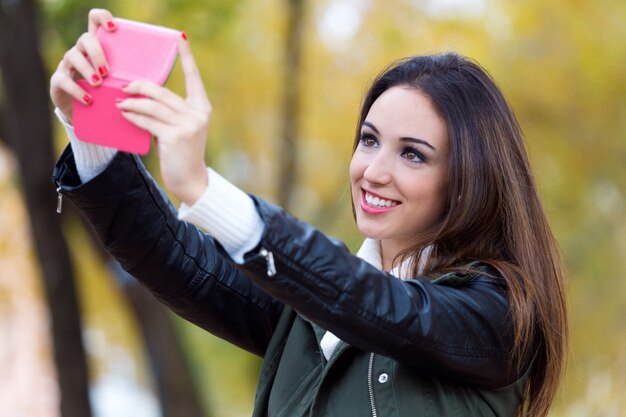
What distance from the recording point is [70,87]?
1.64 meters

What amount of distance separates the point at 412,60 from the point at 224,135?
6243 millimetres

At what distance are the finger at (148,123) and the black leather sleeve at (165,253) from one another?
33 cm

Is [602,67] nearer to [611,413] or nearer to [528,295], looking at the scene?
[611,413]

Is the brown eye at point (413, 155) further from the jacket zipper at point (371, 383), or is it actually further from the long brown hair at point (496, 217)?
the jacket zipper at point (371, 383)

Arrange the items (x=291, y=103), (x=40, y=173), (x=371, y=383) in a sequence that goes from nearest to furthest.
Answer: (x=371, y=383), (x=40, y=173), (x=291, y=103)

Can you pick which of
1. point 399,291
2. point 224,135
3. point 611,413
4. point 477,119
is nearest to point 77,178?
point 399,291

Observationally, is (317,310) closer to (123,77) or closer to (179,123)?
(179,123)

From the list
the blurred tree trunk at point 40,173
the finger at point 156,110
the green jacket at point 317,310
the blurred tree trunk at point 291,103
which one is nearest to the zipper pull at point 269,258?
the green jacket at point 317,310

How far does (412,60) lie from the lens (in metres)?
2.13

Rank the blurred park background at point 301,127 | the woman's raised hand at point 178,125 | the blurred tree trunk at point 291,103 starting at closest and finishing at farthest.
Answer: the woman's raised hand at point 178,125, the blurred park background at point 301,127, the blurred tree trunk at point 291,103

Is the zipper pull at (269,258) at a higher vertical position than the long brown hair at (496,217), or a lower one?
lower

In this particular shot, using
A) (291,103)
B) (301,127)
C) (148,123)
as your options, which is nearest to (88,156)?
(148,123)

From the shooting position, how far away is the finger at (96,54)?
1604mm

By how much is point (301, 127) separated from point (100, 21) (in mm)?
5848
